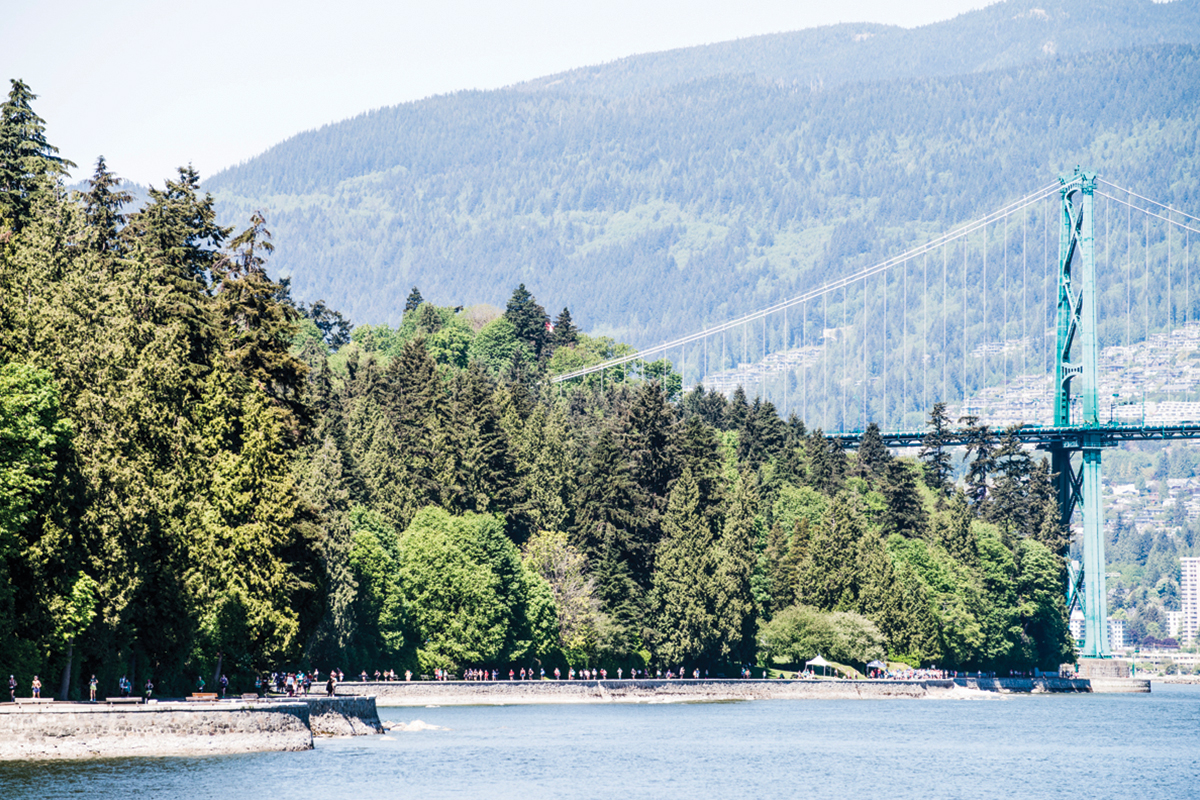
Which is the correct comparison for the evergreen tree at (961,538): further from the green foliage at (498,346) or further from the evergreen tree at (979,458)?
the green foliage at (498,346)

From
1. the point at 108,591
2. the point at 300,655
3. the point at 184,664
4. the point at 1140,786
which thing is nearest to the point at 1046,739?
the point at 1140,786

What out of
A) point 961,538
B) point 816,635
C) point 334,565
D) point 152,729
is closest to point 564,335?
point 961,538

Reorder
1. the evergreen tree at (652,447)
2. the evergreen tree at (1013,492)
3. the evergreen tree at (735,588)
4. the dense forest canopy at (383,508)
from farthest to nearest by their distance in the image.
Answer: the evergreen tree at (1013,492) → the evergreen tree at (652,447) → the evergreen tree at (735,588) → the dense forest canopy at (383,508)

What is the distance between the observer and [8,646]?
45438 mm

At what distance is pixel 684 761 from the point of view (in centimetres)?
6091

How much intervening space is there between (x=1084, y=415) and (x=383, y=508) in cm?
6127

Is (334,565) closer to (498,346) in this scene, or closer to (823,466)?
(823,466)

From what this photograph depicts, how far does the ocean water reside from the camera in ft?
151

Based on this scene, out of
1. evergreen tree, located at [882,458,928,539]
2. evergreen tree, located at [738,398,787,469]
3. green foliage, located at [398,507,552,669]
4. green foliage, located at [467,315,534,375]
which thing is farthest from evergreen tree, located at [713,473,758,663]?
green foliage, located at [467,315,534,375]

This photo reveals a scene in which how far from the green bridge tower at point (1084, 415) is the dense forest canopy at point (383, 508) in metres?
3.05

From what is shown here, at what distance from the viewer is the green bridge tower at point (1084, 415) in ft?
425

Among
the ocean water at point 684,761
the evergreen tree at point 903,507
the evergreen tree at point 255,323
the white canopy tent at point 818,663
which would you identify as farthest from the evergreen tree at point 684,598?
the evergreen tree at point 255,323

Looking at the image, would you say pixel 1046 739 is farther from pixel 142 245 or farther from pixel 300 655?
pixel 142 245

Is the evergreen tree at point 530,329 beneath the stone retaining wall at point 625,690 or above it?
above
